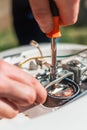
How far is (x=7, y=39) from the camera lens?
261 centimetres

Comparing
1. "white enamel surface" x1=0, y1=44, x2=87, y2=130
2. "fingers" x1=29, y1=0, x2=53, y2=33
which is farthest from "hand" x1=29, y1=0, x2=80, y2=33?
"white enamel surface" x1=0, y1=44, x2=87, y2=130

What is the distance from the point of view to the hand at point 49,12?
756 mm

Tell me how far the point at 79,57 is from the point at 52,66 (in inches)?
5.5

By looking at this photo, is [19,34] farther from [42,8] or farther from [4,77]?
[4,77]

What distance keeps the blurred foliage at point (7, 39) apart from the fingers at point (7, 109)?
182 cm

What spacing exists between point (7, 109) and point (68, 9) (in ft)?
0.83

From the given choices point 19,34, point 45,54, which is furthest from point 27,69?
point 19,34

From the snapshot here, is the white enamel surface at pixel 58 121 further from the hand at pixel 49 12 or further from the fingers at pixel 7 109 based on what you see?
the hand at pixel 49 12

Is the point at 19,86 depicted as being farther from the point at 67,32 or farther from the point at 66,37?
the point at 67,32

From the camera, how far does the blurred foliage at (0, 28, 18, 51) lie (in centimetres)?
247

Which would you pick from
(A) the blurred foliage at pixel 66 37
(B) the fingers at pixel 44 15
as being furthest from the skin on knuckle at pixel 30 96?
(A) the blurred foliage at pixel 66 37

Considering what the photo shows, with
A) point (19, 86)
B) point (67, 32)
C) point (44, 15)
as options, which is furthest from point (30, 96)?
point (67, 32)

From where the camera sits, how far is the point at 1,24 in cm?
299

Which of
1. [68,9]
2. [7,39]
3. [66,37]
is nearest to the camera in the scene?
[68,9]
